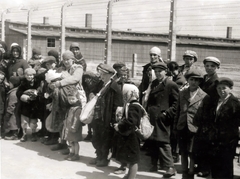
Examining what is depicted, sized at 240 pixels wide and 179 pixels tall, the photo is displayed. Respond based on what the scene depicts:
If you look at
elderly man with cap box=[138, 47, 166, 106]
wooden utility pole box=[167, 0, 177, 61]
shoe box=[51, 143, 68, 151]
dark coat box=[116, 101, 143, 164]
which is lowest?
shoe box=[51, 143, 68, 151]

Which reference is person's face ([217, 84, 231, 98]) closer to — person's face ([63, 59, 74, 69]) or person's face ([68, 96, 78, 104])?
person's face ([68, 96, 78, 104])

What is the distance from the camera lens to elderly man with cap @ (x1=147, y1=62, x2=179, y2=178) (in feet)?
17.1

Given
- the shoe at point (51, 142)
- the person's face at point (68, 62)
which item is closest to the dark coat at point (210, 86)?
the person's face at point (68, 62)

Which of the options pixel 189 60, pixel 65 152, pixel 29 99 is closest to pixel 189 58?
pixel 189 60

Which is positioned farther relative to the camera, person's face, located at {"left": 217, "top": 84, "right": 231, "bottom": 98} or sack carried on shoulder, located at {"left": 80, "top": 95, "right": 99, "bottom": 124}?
sack carried on shoulder, located at {"left": 80, "top": 95, "right": 99, "bottom": 124}

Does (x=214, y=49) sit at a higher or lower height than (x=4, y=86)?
higher

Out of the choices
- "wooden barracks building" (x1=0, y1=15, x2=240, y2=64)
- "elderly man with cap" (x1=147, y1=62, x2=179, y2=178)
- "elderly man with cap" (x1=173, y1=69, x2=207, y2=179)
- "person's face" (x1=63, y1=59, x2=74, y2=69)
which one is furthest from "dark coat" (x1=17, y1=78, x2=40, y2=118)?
"wooden barracks building" (x1=0, y1=15, x2=240, y2=64)

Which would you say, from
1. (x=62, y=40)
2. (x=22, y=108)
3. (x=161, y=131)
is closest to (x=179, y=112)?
(x=161, y=131)

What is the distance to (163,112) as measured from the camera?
525cm

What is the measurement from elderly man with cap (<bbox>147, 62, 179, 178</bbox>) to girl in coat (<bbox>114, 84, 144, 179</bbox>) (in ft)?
1.58

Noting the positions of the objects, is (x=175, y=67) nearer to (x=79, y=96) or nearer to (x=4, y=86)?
(x=79, y=96)

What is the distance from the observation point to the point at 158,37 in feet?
100

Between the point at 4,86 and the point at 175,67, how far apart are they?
3699 millimetres

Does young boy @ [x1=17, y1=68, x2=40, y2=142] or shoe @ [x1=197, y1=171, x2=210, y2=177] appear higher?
young boy @ [x1=17, y1=68, x2=40, y2=142]
